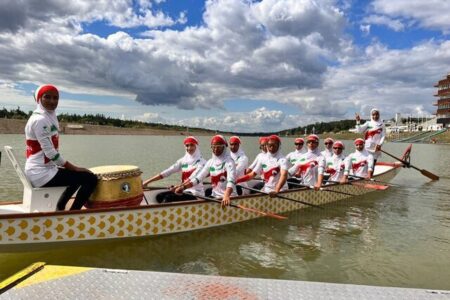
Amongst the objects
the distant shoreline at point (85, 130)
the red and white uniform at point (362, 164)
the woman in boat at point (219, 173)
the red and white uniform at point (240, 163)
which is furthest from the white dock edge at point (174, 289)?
the distant shoreline at point (85, 130)

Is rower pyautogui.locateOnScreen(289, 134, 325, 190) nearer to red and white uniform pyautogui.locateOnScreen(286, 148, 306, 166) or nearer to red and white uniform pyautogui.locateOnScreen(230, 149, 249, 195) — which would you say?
red and white uniform pyautogui.locateOnScreen(286, 148, 306, 166)

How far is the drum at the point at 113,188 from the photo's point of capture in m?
6.86

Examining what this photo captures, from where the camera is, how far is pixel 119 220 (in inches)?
271

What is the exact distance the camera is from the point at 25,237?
5938mm

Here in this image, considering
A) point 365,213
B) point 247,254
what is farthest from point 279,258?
point 365,213

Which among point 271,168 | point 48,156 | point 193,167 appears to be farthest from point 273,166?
point 48,156

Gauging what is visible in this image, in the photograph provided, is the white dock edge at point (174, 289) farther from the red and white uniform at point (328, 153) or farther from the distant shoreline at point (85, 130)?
the distant shoreline at point (85, 130)

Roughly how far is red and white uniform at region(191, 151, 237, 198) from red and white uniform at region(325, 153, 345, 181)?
20.5 ft

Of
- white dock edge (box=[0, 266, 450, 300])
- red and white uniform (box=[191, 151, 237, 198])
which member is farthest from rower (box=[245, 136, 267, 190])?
white dock edge (box=[0, 266, 450, 300])

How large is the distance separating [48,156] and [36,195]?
822 millimetres

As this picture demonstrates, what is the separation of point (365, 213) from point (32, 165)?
9313mm

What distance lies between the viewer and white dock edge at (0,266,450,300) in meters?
3.75

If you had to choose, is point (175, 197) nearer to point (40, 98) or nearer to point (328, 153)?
point (40, 98)

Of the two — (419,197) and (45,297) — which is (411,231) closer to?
(419,197)
